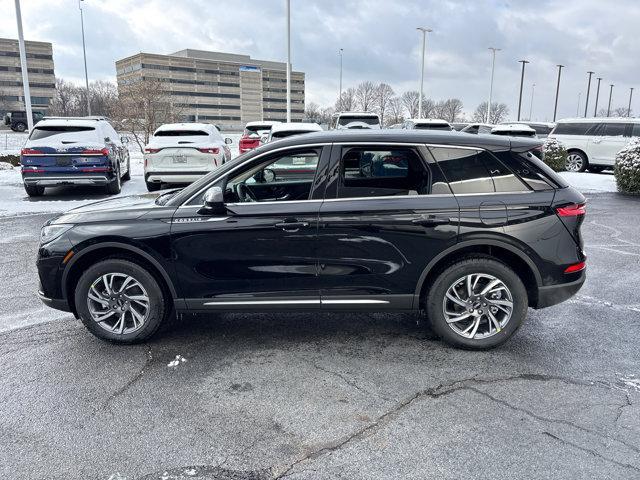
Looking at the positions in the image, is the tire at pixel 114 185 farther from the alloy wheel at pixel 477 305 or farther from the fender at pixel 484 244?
the alloy wheel at pixel 477 305

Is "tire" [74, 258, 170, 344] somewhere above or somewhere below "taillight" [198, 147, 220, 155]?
below

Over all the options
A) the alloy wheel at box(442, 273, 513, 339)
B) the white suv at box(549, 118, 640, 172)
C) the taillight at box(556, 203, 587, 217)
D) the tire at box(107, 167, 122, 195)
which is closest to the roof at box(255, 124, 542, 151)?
the taillight at box(556, 203, 587, 217)

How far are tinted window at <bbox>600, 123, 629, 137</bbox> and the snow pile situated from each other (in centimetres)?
366

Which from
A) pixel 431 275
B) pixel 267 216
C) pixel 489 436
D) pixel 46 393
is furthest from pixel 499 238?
pixel 46 393

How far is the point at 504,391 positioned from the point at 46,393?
321 cm

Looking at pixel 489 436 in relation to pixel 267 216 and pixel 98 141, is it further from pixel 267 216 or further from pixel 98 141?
pixel 98 141

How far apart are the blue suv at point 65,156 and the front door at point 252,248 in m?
8.61

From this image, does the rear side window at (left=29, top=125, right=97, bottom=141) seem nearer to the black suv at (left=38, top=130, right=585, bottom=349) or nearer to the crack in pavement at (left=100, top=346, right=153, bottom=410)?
the black suv at (left=38, top=130, right=585, bottom=349)

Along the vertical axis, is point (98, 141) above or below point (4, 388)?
above

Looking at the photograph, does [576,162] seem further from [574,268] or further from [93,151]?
[574,268]

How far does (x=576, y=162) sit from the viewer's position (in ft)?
60.1

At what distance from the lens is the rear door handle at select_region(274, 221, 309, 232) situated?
13.2 ft

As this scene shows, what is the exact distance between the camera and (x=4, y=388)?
3635 mm

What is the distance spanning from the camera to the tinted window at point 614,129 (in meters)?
17.1
